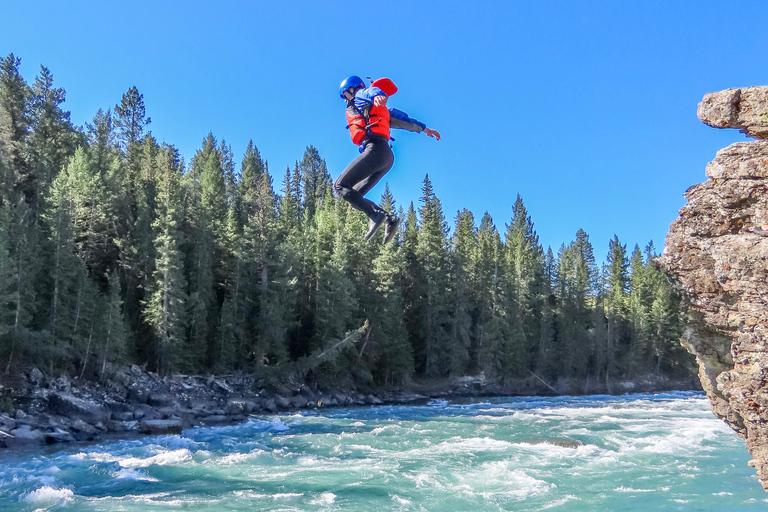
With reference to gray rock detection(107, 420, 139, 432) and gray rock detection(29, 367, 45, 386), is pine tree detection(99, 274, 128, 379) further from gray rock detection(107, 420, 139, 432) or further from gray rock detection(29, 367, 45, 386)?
gray rock detection(107, 420, 139, 432)

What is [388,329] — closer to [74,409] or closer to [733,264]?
[74,409]

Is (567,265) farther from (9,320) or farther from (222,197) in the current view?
(9,320)

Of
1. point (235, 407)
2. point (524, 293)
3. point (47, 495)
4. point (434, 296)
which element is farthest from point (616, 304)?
point (47, 495)

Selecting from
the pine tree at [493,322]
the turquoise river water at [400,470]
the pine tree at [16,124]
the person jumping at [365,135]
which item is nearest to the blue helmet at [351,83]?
the person jumping at [365,135]

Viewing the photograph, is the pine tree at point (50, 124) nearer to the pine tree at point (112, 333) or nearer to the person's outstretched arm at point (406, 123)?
the pine tree at point (112, 333)

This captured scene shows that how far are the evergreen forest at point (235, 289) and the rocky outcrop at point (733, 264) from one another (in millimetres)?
16423

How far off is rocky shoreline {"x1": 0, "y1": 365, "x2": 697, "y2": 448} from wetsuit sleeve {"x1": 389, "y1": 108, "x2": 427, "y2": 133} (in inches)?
834

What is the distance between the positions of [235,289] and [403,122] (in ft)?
126

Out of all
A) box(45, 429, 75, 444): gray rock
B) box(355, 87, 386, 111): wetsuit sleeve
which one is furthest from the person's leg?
box(45, 429, 75, 444): gray rock

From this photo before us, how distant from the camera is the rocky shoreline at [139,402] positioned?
23109mm

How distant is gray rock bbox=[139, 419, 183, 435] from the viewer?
2406cm

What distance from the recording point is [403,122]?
6.47m

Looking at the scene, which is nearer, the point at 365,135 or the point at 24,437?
the point at 365,135

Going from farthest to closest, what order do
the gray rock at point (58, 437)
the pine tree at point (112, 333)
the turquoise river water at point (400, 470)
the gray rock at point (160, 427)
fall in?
1. the pine tree at point (112, 333)
2. the gray rock at point (160, 427)
3. the gray rock at point (58, 437)
4. the turquoise river water at point (400, 470)
